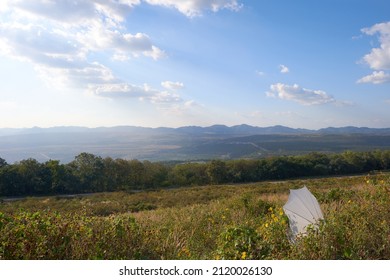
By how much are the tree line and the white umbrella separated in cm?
4285

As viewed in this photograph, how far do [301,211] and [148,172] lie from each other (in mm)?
46980

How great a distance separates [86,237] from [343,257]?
371cm

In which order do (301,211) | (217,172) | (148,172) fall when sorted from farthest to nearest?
1. (217,172)
2. (148,172)
3. (301,211)

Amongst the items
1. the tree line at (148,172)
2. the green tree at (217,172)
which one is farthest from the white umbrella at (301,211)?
the green tree at (217,172)

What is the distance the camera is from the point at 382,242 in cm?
515

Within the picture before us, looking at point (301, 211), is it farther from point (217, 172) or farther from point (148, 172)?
point (217, 172)

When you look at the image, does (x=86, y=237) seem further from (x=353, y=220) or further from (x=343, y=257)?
(x=353, y=220)

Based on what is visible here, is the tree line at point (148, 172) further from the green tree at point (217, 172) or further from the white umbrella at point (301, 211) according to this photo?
the white umbrella at point (301, 211)

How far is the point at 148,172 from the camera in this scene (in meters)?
52.2

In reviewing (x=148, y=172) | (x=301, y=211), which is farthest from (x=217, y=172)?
(x=301, y=211)

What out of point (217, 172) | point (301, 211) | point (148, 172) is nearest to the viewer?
point (301, 211)

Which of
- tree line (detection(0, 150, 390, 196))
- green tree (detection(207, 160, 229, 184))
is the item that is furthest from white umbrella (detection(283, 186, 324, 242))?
green tree (detection(207, 160, 229, 184))

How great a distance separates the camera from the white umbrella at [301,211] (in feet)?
19.5

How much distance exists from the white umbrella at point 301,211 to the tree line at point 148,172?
1687 inches
